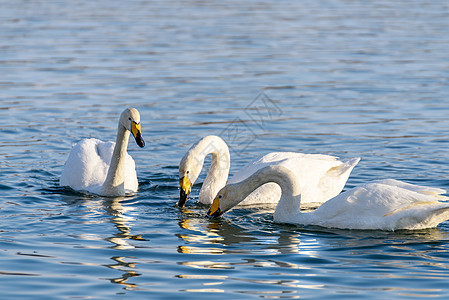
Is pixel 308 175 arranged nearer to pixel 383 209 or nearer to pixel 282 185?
pixel 282 185

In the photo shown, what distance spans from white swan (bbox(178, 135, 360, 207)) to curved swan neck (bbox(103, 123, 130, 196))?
116 centimetres

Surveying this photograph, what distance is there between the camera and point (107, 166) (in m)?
13.0

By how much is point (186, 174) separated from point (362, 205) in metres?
2.50

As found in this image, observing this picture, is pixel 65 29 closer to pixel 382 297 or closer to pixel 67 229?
pixel 67 229

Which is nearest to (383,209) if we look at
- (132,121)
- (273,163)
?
(273,163)

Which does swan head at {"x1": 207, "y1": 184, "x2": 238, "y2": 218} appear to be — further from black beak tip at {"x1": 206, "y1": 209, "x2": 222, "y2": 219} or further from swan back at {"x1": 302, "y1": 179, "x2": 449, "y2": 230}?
swan back at {"x1": 302, "y1": 179, "x2": 449, "y2": 230}

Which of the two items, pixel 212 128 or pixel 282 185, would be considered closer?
pixel 282 185

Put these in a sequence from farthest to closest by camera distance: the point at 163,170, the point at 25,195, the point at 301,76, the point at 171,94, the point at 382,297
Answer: the point at 301,76 < the point at 171,94 < the point at 163,170 < the point at 25,195 < the point at 382,297

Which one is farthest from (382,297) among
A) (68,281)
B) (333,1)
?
(333,1)

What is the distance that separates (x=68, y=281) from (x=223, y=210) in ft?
9.61

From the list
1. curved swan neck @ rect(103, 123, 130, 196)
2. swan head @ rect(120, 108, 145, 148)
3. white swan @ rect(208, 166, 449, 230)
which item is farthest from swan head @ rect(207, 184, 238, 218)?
curved swan neck @ rect(103, 123, 130, 196)

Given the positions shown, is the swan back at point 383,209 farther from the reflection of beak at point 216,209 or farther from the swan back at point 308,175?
the swan back at point 308,175

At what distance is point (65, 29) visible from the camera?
27938 mm

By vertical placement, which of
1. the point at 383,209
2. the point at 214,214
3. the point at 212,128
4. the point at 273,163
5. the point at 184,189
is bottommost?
the point at 214,214
